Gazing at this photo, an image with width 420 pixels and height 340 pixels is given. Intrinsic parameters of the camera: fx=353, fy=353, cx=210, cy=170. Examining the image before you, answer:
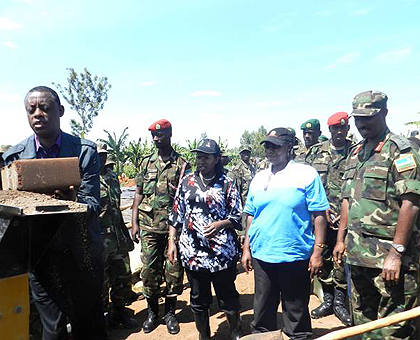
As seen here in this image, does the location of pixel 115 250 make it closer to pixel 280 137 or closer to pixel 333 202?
pixel 280 137

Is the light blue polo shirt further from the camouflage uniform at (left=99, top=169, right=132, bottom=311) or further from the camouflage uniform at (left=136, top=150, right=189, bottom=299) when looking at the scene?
the camouflage uniform at (left=99, top=169, right=132, bottom=311)

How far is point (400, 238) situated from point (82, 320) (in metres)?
2.22

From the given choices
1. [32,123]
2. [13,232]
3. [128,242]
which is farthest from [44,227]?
[128,242]

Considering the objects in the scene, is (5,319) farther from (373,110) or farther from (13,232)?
(373,110)

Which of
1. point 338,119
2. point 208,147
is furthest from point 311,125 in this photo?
point 208,147

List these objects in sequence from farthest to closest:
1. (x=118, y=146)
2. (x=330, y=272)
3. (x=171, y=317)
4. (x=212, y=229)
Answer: (x=118, y=146)
(x=330, y=272)
(x=171, y=317)
(x=212, y=229)

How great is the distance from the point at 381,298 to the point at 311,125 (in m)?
3.68

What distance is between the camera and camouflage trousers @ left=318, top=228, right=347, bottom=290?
4.32 meters

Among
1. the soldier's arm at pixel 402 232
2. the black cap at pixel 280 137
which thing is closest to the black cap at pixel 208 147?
the black cap at pixel 280 137

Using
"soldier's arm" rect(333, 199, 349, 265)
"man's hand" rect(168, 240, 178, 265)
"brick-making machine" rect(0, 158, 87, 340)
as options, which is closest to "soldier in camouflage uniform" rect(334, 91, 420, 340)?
"soldier's arm" rect(333, 199, 349, 265)

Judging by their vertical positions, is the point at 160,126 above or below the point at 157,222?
above

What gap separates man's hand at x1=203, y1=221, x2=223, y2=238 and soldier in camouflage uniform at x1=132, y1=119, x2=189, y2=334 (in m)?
1.01

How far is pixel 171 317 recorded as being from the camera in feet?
13.9

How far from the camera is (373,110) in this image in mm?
2645
